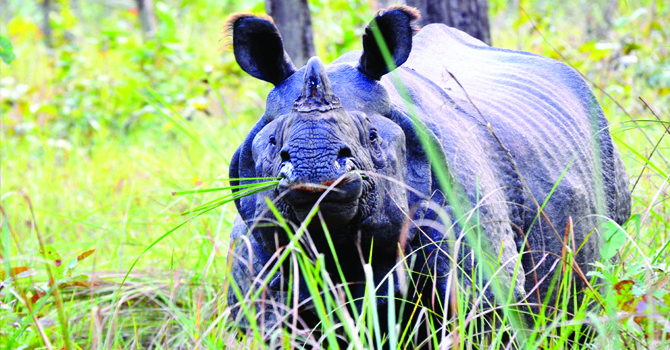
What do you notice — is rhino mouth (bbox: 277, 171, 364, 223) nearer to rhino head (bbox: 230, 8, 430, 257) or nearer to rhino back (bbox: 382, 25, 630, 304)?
rhino head (bbox: 230, 8, 430, 257)

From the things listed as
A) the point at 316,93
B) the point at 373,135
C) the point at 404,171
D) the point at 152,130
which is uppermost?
the point at 316,93

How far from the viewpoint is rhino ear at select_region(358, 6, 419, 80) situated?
2529mm

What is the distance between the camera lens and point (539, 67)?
3686 mm

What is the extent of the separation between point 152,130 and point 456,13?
13.0ft

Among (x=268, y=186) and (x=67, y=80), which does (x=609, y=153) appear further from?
(x=67, y=80)

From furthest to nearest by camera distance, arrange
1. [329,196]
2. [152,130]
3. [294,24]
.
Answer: [152,130] < [294,24] < [329,196]

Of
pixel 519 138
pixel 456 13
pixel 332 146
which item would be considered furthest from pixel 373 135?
pixel 456 13

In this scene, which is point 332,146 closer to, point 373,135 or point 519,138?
point 373,135

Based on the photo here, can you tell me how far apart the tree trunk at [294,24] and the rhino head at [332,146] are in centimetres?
207

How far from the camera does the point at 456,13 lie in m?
4.81

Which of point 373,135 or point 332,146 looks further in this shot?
point 373,135

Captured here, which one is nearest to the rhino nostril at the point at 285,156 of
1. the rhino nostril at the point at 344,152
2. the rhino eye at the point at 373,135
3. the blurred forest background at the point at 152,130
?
the rhino nostril at the point at 344,152

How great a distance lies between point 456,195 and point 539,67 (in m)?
1.41

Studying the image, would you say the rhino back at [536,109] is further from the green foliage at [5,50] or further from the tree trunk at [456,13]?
the green foliage at [5,50]
